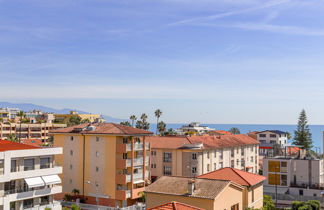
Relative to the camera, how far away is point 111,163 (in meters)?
58.7

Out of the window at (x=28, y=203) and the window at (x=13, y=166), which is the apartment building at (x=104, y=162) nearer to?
the window at (x=28, y=203)

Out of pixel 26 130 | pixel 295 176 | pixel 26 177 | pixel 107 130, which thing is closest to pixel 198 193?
pixel 26 177

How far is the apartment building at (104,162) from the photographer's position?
58344 mm

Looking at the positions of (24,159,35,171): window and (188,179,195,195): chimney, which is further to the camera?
(24,159,35,171): window

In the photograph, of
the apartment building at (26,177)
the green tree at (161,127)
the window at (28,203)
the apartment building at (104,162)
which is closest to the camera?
the apartment building at (26,177)

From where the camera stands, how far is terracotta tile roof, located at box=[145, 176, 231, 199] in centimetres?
3507

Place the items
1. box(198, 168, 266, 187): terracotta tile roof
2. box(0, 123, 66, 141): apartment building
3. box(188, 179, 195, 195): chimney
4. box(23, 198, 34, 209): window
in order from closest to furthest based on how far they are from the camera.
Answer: box(188, 179, 195, 195): chimney < box(198, 168, 266, 187): terracotta tile roof < box(23, 198, 34, 209): window < box(0, 123, 66, 141): apartment building

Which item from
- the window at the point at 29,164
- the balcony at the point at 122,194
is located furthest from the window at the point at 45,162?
the balcony at the point at 122,194

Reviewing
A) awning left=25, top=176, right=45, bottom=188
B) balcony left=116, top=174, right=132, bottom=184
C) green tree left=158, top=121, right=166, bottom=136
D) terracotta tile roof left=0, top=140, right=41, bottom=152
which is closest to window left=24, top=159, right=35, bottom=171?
awning left=25, top=176, right=45, bottom=188

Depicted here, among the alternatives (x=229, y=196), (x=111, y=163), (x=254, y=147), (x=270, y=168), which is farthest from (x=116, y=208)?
(x=254, y=147)

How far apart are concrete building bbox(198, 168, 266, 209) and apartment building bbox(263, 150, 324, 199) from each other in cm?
2609

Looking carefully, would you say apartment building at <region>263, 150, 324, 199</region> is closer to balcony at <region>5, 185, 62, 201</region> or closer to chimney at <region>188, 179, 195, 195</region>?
chimney at <region>188, 179, 195, 195</region>

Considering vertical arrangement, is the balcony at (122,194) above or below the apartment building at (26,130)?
below

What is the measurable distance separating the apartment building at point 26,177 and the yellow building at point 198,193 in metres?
17.4
